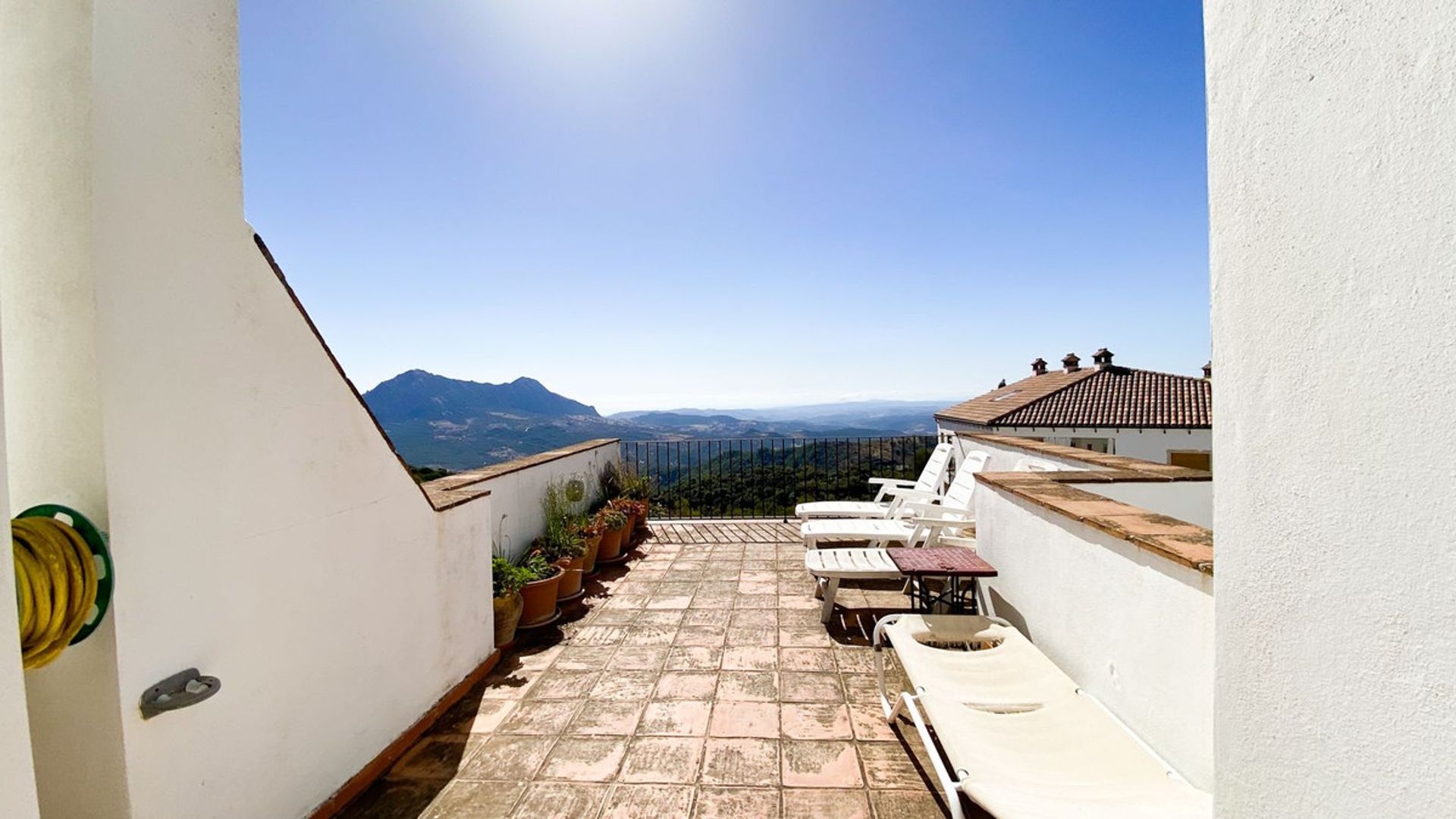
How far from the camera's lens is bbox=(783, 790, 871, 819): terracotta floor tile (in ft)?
6.43

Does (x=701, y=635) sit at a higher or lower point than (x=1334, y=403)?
lower

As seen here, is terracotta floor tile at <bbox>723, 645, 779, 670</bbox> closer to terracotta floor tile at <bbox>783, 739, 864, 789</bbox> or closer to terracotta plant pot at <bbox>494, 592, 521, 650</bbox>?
terracotta floor tile at <bbox>783, 739, 864, 789</bbox>

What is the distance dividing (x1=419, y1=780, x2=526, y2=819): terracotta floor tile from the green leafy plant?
134 cm

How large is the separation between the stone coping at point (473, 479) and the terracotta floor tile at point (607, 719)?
1300mm

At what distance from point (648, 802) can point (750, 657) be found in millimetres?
1260

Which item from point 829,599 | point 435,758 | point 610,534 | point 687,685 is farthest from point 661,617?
point 435,758

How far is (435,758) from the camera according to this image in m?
2.34

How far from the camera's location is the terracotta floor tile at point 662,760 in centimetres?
219

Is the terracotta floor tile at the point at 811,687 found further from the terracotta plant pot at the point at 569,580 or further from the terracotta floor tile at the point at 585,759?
the terracotta plant pot at the point at 569,580

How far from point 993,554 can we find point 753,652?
1.59 metres

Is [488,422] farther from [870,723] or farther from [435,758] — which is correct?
[870,723]

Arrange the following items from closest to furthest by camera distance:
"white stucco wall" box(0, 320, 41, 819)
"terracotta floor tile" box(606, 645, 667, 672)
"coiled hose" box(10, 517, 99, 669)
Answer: "white stucco wall" box(0, 320, 41, 819) < "coiled hose" box(10, 517, 99, 669) < "terracotta floor tile" box(606, 645, 667, 672)

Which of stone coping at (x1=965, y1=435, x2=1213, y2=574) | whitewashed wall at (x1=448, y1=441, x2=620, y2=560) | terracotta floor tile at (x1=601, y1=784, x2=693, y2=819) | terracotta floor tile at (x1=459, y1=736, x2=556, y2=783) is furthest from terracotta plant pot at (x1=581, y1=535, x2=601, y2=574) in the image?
stone coping at (x1=965, y1=435, x2=1213, y2=574)

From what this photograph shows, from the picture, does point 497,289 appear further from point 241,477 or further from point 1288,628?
point 1288,628
